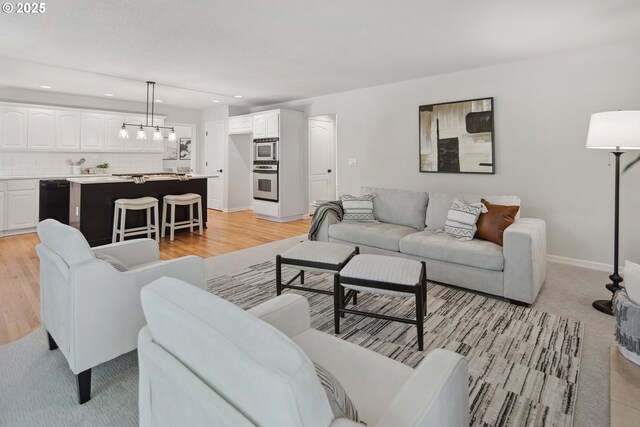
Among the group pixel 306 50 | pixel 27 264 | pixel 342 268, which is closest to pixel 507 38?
pixel 306 50

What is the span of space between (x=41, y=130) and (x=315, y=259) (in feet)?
20.6

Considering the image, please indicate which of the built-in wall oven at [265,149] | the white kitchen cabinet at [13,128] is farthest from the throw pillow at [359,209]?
the white kitchen cabinet at [13,128]

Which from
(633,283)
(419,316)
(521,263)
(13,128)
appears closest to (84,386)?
(419,316)

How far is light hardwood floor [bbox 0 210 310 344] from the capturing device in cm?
275

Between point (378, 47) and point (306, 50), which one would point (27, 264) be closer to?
point (306, 50)

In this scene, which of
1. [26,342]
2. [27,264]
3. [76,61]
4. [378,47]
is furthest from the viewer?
[76,61]

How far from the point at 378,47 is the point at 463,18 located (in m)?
1.01

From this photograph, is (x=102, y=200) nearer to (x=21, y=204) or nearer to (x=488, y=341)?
(x=21, y=204)

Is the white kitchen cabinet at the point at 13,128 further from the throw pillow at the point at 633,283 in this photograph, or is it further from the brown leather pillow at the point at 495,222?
the throw pillow at the point at 633,283

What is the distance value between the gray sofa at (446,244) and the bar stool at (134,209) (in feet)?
8.52

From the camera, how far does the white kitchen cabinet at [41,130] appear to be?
6.14 m

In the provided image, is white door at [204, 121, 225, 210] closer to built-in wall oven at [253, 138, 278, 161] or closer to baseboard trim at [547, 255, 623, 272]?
built-in wall oven at [253, 138, 278, 161]

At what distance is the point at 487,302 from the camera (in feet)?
10.0

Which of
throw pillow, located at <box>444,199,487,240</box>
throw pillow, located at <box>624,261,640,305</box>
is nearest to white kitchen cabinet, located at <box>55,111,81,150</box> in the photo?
throw pillow, located at <box>444,199,487,240</box>
